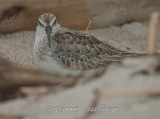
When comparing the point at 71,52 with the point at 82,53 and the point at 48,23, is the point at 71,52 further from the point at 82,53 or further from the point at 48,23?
the point at 48,23

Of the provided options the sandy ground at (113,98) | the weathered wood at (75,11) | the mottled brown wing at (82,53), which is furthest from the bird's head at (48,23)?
the sandy ground at (113,98)

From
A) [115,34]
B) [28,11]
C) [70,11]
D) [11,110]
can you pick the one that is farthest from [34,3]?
[11,110]

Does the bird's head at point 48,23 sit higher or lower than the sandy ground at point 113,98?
higher

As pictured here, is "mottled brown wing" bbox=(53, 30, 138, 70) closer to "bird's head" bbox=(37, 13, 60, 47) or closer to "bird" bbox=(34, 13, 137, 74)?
"bird" bbox=(34, 13, 137, 74)

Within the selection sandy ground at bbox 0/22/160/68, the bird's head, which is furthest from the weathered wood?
the bird's head

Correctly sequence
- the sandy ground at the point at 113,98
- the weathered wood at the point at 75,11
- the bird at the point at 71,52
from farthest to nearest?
the weathered wood at the point at 75,11
the bird at the point at 71,52
the sandy ground at the point at 113,98

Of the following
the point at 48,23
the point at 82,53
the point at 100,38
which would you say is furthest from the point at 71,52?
the point at 100,38

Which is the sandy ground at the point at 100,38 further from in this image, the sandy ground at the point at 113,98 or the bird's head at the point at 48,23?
the sandy ground at the point at 113,98
